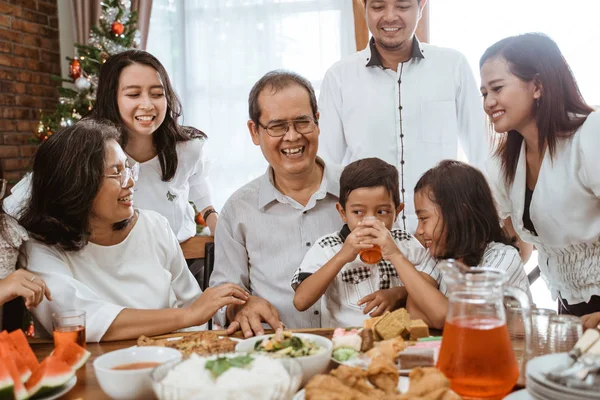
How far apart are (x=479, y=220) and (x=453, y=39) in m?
3.01

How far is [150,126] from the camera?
9.20 ft

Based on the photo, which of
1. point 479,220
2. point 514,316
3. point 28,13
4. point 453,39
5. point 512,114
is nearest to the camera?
point 514,316

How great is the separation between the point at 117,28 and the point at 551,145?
11.1 feet

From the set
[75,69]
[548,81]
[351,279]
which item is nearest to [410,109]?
[548,81]

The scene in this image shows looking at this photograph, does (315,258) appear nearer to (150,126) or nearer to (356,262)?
(356,262)

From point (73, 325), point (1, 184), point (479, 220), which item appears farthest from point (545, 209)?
point (1, 184)

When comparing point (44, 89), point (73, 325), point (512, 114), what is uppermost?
point (44, 89)

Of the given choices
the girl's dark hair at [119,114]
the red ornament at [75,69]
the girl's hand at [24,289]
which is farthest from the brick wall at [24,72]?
the girl's hand at [24,289]

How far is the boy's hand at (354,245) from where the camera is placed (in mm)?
1781

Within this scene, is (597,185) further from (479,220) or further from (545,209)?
(479,220)

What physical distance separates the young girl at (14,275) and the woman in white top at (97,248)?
56mm

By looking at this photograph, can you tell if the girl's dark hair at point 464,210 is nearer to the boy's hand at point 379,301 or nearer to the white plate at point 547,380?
the boy's hand at point 379,301

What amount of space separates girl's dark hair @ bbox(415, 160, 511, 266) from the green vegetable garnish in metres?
1.01

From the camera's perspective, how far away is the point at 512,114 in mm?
2020
